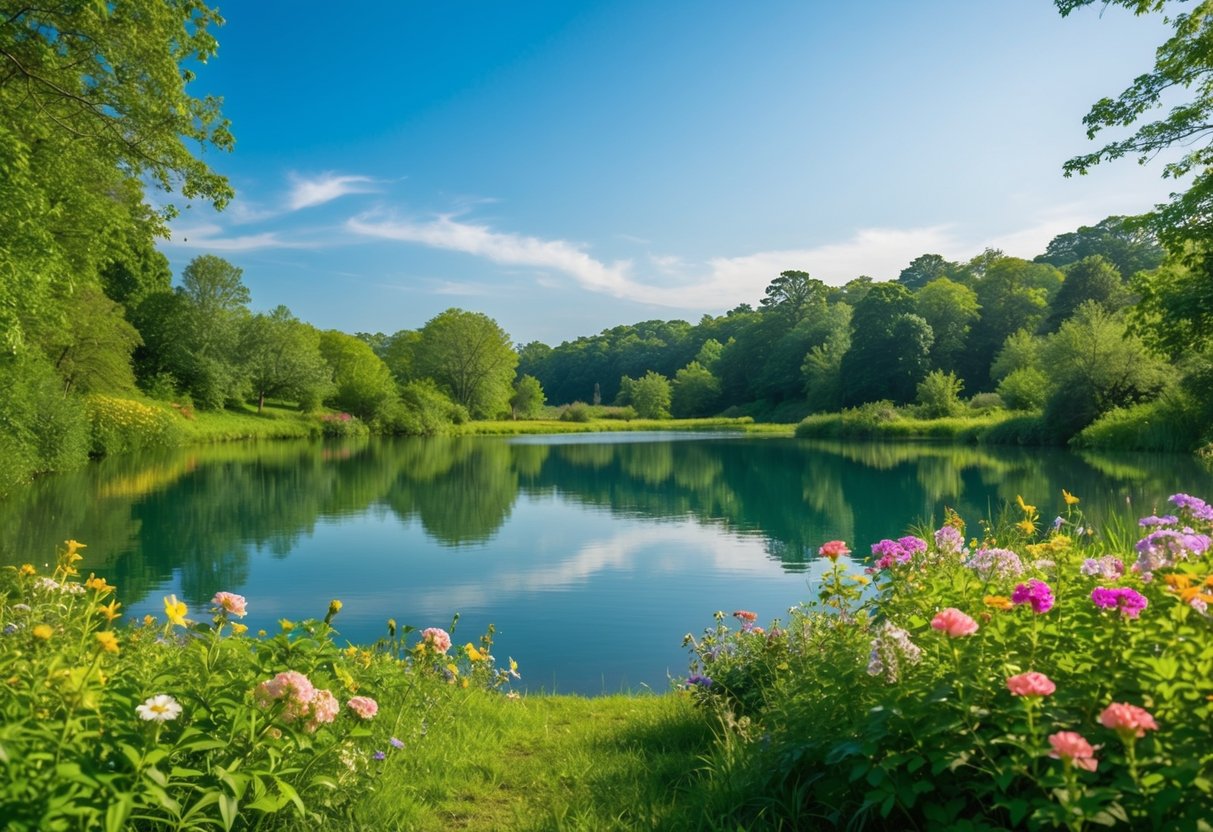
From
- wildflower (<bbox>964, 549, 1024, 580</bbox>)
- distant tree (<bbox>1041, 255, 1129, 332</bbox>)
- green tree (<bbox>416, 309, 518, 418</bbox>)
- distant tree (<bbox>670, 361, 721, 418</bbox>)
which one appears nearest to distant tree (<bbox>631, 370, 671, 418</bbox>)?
distant tree (<bbox>670, 361, 721, 418</bbox>)

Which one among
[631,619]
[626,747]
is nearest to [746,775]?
[626,747]

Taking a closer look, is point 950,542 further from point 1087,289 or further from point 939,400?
point 1087,289

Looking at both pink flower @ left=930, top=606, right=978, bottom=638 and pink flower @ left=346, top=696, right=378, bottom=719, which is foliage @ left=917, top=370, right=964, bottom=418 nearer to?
pink flower @ left=930, top=606, right=978, bottom=638

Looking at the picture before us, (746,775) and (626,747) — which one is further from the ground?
(746,775)

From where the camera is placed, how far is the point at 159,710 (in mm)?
2039

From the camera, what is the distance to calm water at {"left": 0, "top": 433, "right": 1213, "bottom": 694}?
26.5 ft

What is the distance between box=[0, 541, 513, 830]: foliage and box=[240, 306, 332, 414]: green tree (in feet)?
143

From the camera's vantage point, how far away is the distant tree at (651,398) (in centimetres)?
7254

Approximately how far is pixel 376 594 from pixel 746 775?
22.9 ft

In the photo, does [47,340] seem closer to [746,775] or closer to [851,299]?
[746,775]

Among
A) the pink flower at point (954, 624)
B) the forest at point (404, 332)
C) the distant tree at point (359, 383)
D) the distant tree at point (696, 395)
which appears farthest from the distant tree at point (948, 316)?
the pink flower at point (954, 624)

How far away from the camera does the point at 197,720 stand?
7.98ft

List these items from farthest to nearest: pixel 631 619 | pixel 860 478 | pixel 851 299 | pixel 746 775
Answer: pixel 851 299 < pixel 860 478 < pixel 631 619 < pixel 746 775

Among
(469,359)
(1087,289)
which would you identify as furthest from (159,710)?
(469,359)
